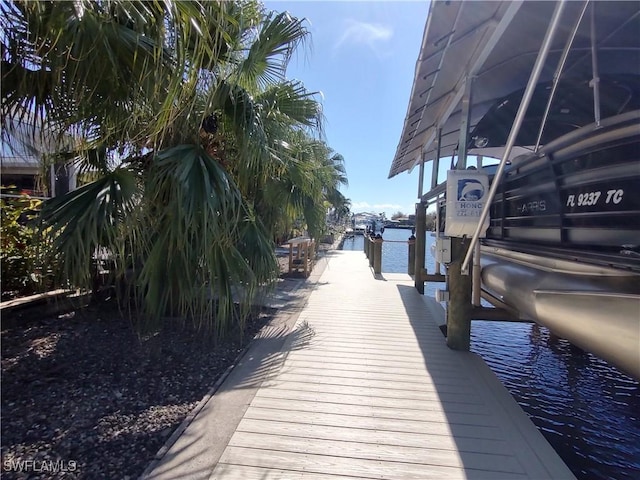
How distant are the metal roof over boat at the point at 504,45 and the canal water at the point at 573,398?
11.2ft

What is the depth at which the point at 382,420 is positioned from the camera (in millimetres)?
2771

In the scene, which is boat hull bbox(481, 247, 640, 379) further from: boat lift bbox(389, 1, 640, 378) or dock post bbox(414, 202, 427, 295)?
dock post bbox(414, 202, 427, 295)

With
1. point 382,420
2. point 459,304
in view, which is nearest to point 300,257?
point 459,304

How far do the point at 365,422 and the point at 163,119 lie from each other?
2.63 m

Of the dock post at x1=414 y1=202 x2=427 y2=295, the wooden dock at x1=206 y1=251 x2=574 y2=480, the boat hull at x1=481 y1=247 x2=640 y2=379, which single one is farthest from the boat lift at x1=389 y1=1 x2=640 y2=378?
the dock post at x1=414 y1=202 x2=427 y2=295

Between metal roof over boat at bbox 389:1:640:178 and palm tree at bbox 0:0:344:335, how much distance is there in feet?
4.94

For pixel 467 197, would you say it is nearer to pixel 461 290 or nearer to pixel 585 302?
pixel 461 290

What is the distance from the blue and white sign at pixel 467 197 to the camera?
3.85 m

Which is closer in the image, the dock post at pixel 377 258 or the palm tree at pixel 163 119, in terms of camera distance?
the palm tree at pixel 163 119

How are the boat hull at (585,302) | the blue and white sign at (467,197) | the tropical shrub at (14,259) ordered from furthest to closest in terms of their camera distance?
1. the tropical shrub at (14,259)
2. the blue and white sign at (467,197)
3. the boat hull at (585,302)

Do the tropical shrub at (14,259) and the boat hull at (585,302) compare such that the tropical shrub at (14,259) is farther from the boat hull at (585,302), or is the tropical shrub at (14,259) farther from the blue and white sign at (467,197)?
the boat hull at (585,302)

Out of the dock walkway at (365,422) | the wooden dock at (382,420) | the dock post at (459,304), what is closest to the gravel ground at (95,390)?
the dock walkway at (365,422)

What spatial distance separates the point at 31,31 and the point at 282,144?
2.36m

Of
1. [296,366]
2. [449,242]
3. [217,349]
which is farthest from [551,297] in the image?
[217,349]
